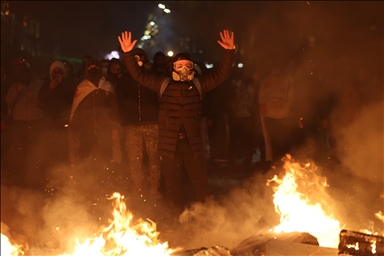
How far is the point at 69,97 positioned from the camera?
9391 mm

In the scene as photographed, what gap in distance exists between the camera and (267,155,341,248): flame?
6391mm

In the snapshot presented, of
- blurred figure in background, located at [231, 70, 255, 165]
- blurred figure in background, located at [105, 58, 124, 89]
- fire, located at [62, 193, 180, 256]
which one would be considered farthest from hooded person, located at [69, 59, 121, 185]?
blurred figure in background, located at [231, 70, 255, 165]

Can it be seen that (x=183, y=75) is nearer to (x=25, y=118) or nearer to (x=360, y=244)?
(x=360, y=244)

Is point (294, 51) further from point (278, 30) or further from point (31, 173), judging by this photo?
point (31, 173)

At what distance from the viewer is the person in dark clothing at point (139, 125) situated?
27.8 ft

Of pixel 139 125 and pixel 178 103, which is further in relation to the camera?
pixel 139 125

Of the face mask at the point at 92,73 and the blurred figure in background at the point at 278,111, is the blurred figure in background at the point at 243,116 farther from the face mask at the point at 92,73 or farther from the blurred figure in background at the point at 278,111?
the face mask at the point at 92,73

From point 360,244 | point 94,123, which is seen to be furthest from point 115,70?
point 360,244

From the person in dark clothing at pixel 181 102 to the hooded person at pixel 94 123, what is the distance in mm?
1531

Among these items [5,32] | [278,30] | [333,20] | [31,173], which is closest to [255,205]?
[31,173]

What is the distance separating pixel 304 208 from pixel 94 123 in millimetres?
Result: 3456

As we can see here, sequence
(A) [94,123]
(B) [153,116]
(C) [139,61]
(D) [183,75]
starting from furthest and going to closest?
(A) [94,123] < (B) [153,116] < (C) [139,61] < (D) [183,75]

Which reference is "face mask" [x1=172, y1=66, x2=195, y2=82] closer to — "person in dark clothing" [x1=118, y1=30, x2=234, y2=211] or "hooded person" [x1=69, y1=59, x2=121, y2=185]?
"person in dark clothing" [x1=118, y1=30, x2=234, y2=211]

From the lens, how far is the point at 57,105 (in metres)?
9.35
